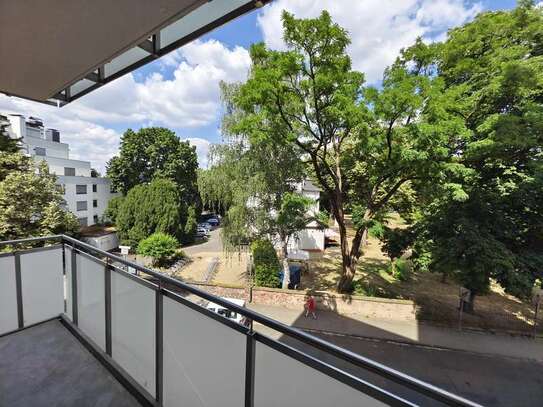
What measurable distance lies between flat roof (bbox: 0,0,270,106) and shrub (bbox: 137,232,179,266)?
1365 centimetres

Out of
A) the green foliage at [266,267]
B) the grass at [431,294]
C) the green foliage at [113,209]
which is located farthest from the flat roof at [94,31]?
the green foliage at [113,209]

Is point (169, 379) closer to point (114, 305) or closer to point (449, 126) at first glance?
point (114, 305)

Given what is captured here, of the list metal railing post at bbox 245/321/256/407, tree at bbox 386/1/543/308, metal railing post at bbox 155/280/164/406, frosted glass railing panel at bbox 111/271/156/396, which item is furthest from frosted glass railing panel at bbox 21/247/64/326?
tree at bbox 386/1/543/308

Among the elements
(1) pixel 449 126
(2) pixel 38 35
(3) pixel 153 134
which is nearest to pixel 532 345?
(1) pixel 449 126

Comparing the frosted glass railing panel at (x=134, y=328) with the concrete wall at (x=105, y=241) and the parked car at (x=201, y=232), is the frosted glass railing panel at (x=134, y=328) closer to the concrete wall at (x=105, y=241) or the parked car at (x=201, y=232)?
the concrete wall at (x=105, y=241)

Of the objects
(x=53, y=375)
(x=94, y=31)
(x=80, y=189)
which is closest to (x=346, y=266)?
(x=53, y=375)

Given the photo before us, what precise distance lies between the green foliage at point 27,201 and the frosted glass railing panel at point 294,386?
1316 cm

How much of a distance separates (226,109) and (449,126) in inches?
336

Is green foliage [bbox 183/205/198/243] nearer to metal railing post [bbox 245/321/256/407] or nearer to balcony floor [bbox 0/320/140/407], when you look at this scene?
balcony floor [bbox 0/320/140/407]

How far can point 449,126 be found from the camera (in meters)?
7.07

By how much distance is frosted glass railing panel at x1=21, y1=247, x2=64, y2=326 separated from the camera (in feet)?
10.0

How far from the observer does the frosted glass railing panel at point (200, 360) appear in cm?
146

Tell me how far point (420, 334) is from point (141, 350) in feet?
32.6

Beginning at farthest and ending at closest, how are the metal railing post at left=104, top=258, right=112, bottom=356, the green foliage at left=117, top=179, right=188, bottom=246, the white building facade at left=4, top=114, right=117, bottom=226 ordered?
the white building facade at left=4, top=114, right=117, bottom=226 → the green foliage at left=117, top=179, right=188, bottom=246 → the metal railing post at left=104, top=258, right=112, bottom=356
